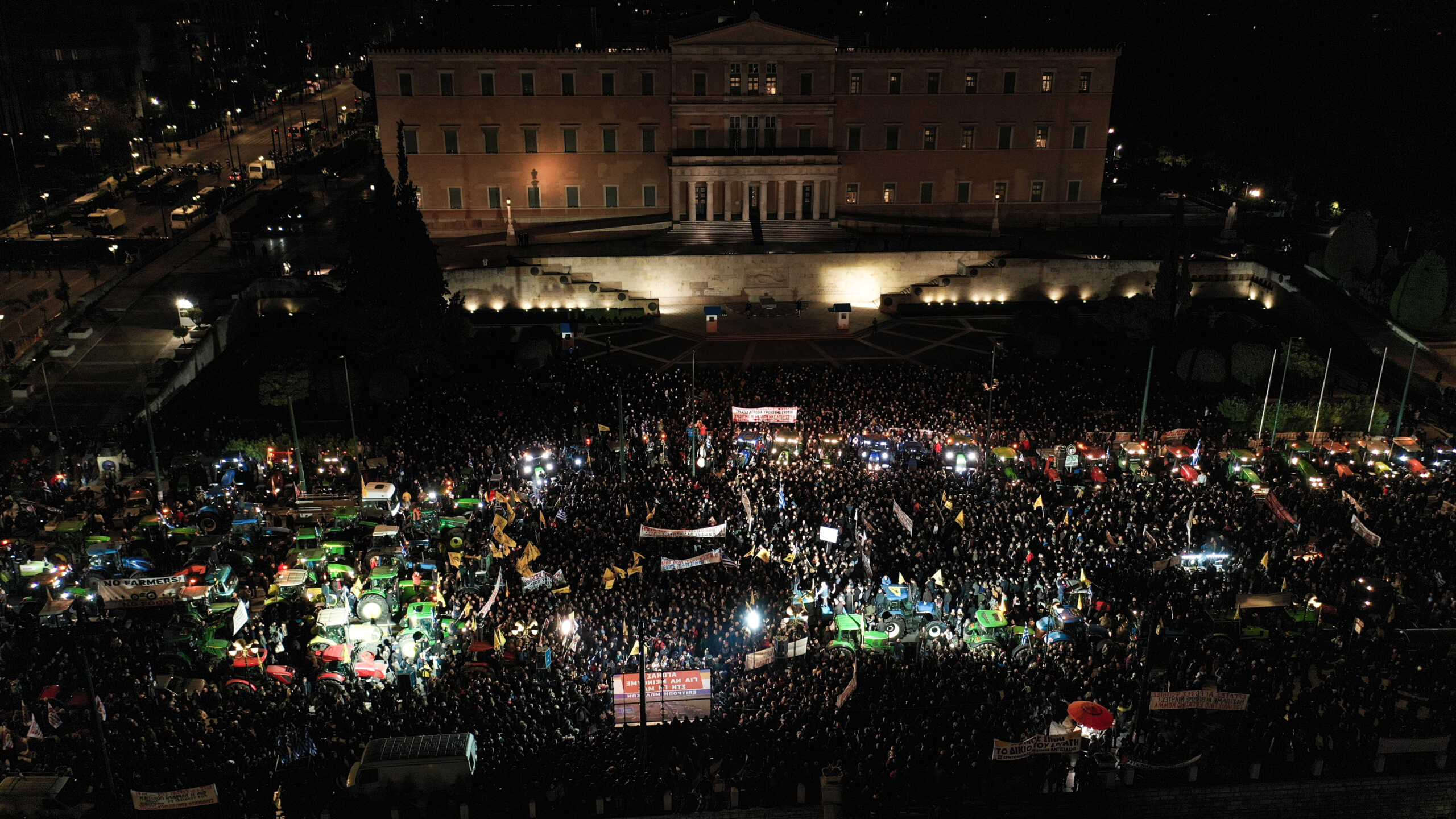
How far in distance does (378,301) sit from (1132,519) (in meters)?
26.8

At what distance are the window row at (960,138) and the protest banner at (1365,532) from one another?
1354 inches

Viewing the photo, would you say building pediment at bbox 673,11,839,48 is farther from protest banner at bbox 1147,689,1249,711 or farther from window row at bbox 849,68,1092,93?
protest banner at bbox 1147,689,1249,711

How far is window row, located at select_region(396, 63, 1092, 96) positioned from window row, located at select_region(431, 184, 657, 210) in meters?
4.78

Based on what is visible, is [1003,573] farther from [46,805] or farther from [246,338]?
[246,338]

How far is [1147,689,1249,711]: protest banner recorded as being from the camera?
22.0 meters

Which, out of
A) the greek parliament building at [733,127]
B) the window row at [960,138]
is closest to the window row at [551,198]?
the greek parliament building at [733,127]

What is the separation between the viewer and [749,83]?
5662cm

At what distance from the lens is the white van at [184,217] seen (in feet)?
207

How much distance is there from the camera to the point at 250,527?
99.0ft

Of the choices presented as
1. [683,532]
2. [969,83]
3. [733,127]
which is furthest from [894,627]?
[969,83]

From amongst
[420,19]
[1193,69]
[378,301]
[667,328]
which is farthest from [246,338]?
[420,19]

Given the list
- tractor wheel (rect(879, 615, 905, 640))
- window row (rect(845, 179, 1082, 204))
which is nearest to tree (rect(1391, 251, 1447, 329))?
window row (rect(845, 179, 1082, 204))

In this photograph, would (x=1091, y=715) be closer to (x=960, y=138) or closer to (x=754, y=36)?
(x=754, y=36)

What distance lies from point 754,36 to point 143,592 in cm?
4005
